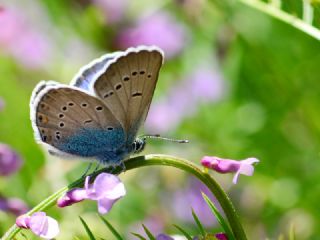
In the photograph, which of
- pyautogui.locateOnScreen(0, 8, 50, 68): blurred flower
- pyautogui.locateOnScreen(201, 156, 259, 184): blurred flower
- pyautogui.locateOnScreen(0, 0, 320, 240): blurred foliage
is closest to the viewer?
pyautogui.locateOnScreen(201, 156, 259, 184): blurred flower

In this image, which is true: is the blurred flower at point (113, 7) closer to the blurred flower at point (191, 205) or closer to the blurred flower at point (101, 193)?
the blurred flower at point (191, 205)

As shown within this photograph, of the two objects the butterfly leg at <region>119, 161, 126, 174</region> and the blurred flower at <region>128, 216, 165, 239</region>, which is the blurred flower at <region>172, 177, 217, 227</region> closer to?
the blurred flower at <region>128, 216, 165, 239</region>

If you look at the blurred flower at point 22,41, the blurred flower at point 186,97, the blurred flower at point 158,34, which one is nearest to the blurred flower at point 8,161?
the blurred flower at point 186,97

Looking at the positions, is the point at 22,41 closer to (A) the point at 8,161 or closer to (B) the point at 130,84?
→ (A) the point at 8,161

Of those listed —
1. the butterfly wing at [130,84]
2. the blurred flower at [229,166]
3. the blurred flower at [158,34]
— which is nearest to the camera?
the blurred flower at [229,166]

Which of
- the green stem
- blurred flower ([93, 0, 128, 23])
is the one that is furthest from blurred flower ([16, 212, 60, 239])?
blurred flower ([93, 0, 128, 23])

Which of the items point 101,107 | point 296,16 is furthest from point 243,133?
point 101,107

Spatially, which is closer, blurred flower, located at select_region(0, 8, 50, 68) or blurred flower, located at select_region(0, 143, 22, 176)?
blurred flower, located at select_region(0, 143, 22, 176)

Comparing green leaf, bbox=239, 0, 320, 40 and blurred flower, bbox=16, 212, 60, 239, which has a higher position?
green leaf, bbox=239, 0, 320, 40
